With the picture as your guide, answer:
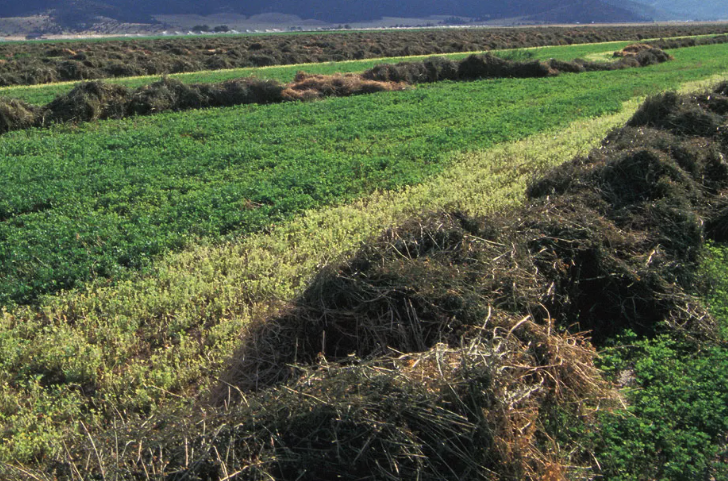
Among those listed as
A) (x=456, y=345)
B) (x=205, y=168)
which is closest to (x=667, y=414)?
(x=456, y=345)

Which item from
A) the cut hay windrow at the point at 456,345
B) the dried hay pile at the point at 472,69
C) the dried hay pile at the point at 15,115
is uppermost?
the dried hay pile at the point at 472,69

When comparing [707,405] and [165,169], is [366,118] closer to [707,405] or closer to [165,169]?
[165,169]

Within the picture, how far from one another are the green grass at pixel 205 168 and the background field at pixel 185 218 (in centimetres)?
4

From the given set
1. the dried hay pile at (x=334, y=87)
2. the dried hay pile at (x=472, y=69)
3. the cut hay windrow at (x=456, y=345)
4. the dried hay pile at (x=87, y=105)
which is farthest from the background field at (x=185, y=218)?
the dried hay pile at (x=472, y=69)

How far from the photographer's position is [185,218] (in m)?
8.38

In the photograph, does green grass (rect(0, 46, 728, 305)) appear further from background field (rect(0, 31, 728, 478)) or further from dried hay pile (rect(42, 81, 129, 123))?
dried hay pile (rect(42, 81, 129, 123))

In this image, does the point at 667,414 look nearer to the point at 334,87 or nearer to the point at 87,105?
the point at 87,105

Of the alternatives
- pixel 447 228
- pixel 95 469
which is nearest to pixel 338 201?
pixel 447 228

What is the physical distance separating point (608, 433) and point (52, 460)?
3.88 m

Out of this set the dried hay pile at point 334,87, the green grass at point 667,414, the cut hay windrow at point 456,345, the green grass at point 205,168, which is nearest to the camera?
the cut hay windrow at point 456,345

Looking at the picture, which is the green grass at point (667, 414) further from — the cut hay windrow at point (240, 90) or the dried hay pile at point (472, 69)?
the dried hay pile at point (472, 69)

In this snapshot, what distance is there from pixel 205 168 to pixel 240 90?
10.4 metres

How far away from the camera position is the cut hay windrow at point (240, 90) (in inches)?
650

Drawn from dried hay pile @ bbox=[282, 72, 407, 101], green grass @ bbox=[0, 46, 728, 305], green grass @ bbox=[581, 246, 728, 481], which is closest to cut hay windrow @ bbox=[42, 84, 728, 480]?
green grass @ bbox=[581, 246, 728, 481]
